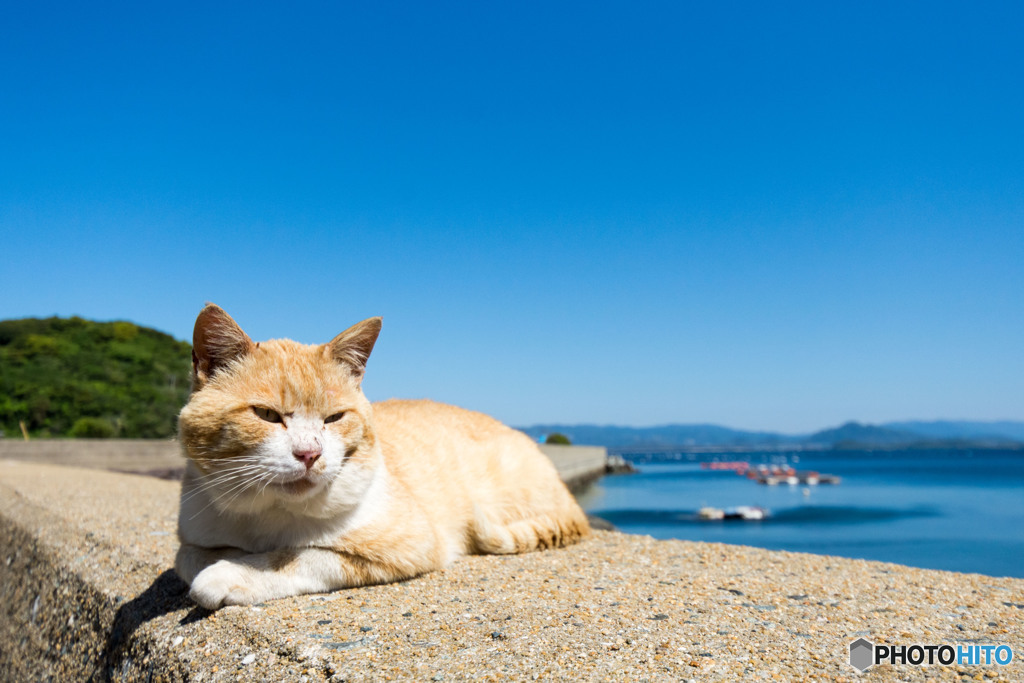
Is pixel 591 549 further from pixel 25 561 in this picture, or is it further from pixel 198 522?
pixel 25 561

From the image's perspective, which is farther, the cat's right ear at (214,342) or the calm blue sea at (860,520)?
the calm blue sea at (860,520)

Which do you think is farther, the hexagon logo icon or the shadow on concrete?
the shadow on concrete

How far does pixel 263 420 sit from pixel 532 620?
158 cm

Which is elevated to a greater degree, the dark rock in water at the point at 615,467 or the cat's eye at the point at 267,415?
the cat's eye at the point at 267,415

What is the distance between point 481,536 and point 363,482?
1.44m

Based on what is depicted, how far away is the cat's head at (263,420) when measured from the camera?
2.65m

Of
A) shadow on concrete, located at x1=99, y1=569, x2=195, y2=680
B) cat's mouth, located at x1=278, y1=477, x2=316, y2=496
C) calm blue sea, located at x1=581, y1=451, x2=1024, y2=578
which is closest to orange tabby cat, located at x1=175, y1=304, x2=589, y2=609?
cat's mouth, located at x1=278, y1=477, x2=316, y2=496

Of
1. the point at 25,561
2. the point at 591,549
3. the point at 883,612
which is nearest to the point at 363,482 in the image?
the point at 591,549

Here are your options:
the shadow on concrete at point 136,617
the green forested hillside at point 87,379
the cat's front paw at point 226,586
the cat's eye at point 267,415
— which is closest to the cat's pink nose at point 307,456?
the cat's eye at point 267,415

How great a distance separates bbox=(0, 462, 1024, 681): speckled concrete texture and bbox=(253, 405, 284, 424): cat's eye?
3.06 ft

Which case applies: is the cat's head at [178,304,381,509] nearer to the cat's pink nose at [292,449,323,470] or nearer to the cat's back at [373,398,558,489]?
the cat's pink nose at [292,449,323,470]

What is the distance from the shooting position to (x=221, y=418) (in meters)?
2.68

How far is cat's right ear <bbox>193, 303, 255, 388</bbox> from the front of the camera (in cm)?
274

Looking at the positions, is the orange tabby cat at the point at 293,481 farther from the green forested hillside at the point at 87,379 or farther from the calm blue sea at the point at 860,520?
the green forested hillside at the point at 87,379
